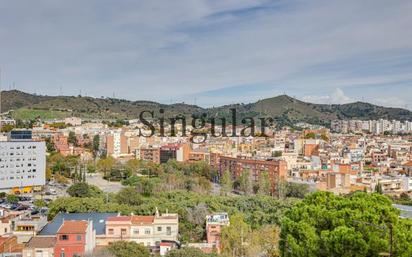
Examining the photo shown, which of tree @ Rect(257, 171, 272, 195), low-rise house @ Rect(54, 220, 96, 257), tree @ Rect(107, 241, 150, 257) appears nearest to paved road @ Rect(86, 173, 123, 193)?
tree @ Rect(257, 171, 272, 195)

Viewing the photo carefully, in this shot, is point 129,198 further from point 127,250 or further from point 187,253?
point 187,253

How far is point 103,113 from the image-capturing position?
274ft

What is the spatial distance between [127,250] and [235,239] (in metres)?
3.44

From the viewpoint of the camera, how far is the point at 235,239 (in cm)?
1390

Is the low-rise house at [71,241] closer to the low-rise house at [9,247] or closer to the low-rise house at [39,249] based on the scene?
the low-rise house at [39,249]

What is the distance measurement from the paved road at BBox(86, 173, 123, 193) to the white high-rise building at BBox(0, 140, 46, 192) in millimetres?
3849

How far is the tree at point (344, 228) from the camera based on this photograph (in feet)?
27.8

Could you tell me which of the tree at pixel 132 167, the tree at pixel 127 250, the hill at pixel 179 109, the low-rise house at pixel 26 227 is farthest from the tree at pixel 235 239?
the hill at pixel 179 109

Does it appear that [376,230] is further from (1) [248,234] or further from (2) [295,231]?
(1) [248,234]

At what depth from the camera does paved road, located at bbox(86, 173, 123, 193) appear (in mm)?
30859

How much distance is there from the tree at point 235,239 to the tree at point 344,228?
3.55m

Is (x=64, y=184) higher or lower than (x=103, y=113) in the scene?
lower

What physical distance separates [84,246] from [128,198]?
8762mm

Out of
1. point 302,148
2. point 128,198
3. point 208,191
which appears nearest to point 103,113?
point 302,148
